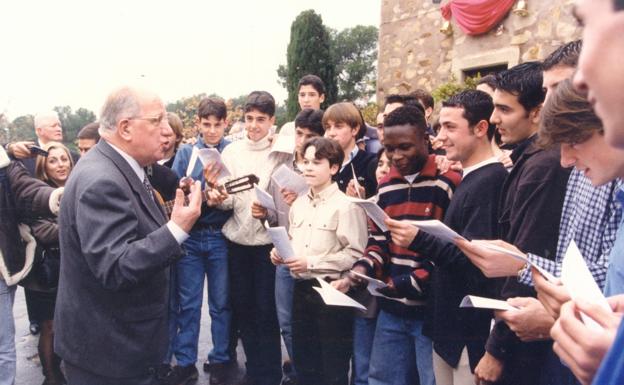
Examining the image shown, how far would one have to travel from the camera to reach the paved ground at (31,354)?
4.46 m

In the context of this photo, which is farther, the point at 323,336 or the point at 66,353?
the point at 323,336

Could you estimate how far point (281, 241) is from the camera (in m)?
3.22

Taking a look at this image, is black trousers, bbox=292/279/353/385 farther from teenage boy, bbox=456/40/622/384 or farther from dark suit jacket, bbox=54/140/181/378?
teenage boy, bbox=456/40/622/384

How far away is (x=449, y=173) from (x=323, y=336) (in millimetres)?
1347

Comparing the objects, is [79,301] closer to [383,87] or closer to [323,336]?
[323,336]

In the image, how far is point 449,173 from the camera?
3.13 metres

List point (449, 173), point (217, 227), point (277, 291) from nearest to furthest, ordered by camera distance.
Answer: point (449, 173) < point (277, 291) < point (217, 227)

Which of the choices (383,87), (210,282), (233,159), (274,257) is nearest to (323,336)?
(274,257)

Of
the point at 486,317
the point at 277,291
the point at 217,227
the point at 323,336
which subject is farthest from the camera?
the point at 217,227

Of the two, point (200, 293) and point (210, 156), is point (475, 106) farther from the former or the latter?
point (200, 293)

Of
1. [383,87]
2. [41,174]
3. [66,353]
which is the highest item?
[383,87]

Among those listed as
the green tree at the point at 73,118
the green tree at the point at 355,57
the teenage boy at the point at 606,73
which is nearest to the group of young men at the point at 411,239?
the teenage boy at the point at 606,73

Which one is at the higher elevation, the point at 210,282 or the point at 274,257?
the point at 274,257

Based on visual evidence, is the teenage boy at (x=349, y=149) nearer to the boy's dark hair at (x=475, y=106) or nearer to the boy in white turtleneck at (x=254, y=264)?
the boy in white turtleneck at (x=254, y=264)
